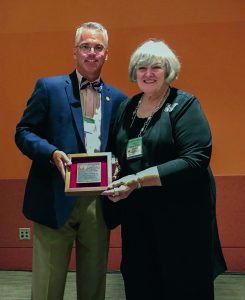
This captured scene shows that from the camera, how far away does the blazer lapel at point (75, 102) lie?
72.2 inches

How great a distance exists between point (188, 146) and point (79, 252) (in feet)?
2.83

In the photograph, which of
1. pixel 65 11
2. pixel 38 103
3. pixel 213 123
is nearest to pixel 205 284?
pixel 38 103

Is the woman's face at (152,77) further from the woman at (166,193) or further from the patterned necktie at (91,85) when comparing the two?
the patterned necktie at (91,85)

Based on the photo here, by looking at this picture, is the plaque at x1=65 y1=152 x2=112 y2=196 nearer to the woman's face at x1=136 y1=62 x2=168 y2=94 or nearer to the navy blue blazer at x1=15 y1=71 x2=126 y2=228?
the navy blue blazer at x1=15 y1=71 x2=126 y2=228

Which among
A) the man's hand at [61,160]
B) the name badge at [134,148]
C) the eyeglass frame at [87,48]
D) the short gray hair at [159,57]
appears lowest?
the man's hand at [61,160]

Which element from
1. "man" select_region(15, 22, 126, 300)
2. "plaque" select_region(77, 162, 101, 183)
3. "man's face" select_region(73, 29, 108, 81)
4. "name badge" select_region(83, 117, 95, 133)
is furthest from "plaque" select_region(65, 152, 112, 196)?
"man's face" select_region(73, 29, 108, 81)

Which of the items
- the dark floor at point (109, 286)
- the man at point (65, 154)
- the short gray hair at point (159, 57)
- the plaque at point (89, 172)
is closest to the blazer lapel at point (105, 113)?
the man at point (65, 154)

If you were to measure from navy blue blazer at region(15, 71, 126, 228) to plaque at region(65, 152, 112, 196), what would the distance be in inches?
6.2

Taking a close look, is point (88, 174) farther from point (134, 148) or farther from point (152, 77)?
point (152, 77)

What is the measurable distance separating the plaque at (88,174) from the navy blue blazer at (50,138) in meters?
0.16

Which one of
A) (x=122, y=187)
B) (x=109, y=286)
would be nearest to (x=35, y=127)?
(x=122, y=187)

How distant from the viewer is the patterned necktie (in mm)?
1940

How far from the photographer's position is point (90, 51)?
6.17 feet

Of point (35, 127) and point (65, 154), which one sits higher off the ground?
point (35, 127)
